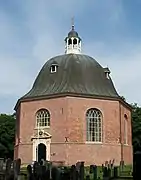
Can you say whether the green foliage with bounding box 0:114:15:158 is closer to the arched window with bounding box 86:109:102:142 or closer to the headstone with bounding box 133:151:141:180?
the arched window with bounding box 86:109:102:142

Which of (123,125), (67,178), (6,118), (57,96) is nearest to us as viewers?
(67,178)

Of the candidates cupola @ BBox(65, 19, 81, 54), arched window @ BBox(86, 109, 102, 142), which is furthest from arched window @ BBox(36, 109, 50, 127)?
cupola @ BBox(65, 19, 81, 54)

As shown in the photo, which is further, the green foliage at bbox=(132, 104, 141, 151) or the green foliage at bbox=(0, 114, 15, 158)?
the green foliage at bbox=(0, 114, 15, 158)

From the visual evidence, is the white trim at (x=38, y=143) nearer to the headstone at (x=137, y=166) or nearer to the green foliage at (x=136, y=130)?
the green foliage at (x=136, y=130)

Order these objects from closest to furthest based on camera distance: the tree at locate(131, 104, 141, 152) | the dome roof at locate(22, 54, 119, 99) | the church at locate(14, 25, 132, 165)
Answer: the church at locate(14, 25, 132, 165) → the dome roof at locate(22, 54, 119, 99) → the tree at locate(131, 104, 141, 152)

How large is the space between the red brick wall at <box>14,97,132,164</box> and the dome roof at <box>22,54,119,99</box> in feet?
3.27

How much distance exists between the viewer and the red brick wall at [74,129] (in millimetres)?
35062

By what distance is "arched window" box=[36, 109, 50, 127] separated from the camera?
36.9 metres

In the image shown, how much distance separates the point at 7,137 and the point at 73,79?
19.8m

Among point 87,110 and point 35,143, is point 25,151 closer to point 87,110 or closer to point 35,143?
point 35,143

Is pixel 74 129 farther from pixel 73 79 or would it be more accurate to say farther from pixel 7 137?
pixel 7 137

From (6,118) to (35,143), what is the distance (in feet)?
69.4

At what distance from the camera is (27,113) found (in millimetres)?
38031

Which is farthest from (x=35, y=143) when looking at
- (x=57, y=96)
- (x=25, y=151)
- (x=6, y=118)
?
(x=6, y=118)
